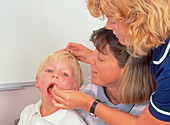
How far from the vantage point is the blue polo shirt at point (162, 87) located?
0.82 m

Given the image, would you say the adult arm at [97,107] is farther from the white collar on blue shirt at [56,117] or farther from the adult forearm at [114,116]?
the white collar on blue shirt at [56,117]

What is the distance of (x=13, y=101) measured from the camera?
172cm

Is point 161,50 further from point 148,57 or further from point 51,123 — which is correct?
point 51,123

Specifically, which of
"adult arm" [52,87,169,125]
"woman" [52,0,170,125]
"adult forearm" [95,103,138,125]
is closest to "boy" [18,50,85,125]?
"adult arm" [52,87,169,125]

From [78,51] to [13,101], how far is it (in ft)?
2.24

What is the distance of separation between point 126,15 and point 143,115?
454mm

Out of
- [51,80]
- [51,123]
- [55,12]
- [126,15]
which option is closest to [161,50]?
[126,15]

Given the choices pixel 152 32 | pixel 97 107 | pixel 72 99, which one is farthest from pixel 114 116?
pixel 152 32

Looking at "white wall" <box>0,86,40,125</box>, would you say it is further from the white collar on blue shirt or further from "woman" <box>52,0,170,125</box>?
"woman" <box>52,0,170,125</box>

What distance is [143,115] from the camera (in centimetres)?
96

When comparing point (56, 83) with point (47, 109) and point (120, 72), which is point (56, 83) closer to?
point (47, 109)

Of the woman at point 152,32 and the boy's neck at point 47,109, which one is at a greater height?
the woman at point 152,32

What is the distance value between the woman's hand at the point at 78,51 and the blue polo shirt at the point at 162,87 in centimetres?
74

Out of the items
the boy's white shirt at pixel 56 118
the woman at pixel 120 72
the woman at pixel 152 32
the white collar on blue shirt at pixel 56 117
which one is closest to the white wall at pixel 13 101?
the boy's white shirt at pixel 56 118
